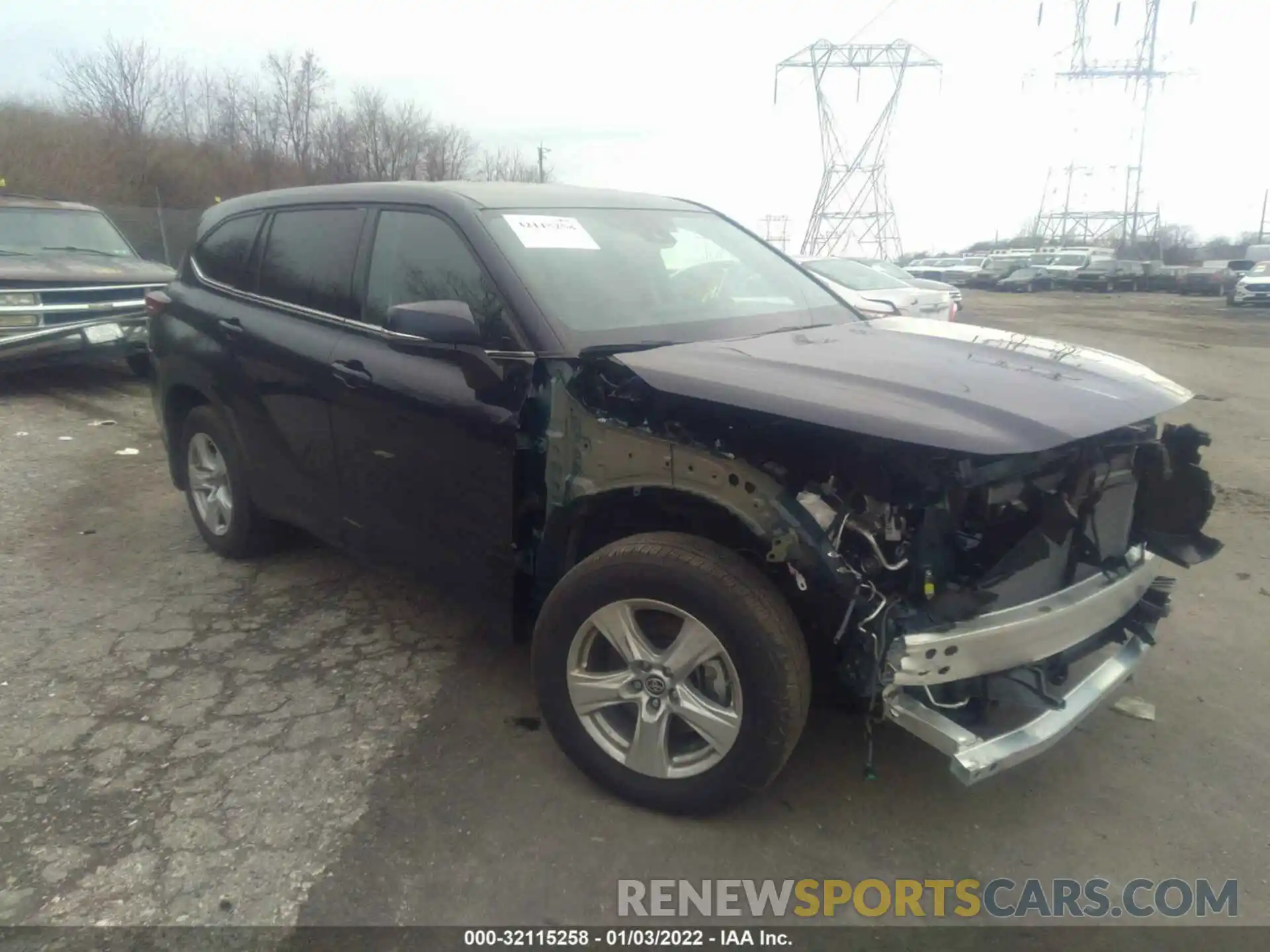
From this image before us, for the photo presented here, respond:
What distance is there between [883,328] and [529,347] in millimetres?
1454

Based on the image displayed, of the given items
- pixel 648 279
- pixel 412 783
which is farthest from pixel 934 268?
pixel 412 783

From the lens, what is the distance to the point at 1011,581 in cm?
263

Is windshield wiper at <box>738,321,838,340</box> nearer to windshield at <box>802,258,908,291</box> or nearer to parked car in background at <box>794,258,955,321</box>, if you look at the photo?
parked car in background at <box>794,258,955,321</box>

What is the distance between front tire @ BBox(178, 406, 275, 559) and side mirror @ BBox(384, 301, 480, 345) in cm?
183

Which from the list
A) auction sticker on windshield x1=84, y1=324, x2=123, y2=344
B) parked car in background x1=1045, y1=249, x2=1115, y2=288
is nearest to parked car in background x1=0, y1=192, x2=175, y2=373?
auction sticker on windshield x1=84, y1=324, x2=123, y2=344

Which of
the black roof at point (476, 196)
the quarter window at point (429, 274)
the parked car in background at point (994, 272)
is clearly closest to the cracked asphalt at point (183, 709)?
the quarter window at point (429, 274)

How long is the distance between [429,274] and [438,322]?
1.85ft

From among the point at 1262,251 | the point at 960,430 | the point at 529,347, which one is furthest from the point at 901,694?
the point at 1262,251

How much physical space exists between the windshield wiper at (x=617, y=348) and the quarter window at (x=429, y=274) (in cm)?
23

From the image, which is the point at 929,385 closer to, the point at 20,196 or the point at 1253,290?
the point at 20,196

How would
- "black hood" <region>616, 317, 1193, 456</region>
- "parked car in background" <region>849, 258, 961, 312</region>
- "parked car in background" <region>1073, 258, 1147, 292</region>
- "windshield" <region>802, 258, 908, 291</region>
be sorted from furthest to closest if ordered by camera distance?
1. "parked car in background" <region>1073, 258, 1147, 292</region>
2. "parked car in background" <region>849, 258, 961, 312</region>
3. "windshield" <region>802, 258, 908, 291</region>
4. "black hood" <region>616, 317, 1193, 456</region>

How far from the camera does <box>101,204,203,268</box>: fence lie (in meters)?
21.2

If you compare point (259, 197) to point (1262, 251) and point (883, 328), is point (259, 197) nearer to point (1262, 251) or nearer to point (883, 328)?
point (883, 328)

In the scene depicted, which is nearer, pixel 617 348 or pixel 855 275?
pixel 617 348
